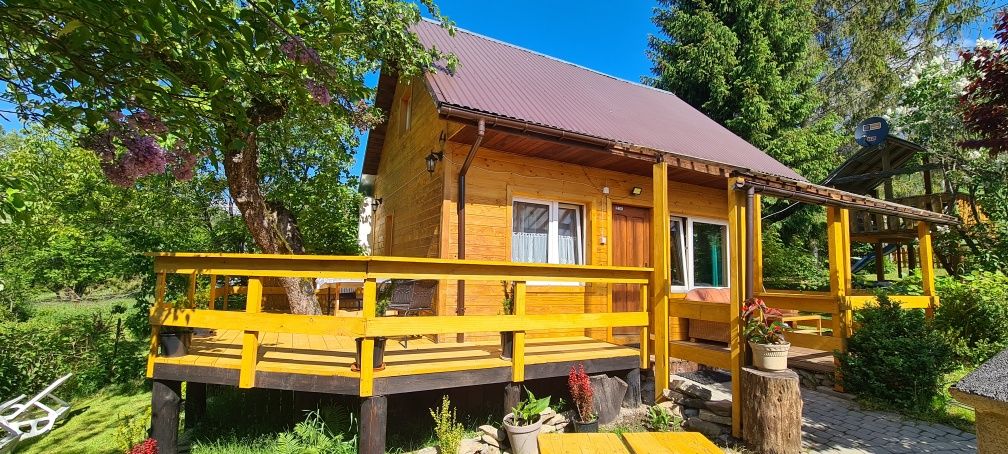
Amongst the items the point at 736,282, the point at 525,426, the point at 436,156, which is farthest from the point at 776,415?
the point at 436,156

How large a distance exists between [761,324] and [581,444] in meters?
2.99

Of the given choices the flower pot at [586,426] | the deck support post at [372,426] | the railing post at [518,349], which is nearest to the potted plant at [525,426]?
the railing post at [518,349]

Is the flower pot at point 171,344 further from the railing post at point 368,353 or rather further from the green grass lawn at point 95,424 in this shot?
the railing post at point 368,353

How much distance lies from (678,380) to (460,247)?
3024 millimetres

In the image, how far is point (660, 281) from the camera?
510 cm

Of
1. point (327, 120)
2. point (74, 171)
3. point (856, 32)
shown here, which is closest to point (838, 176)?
point (856, 32)

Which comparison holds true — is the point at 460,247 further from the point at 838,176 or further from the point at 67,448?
the point at 838,176

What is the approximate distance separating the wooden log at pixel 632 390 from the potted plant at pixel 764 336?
1.24 meters

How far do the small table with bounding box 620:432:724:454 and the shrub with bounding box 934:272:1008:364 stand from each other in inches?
293

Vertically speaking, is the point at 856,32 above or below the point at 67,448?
above

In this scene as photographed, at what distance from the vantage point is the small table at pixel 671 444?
1.98m

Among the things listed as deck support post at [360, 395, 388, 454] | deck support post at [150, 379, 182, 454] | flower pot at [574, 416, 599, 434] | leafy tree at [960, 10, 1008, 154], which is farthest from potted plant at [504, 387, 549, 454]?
leafy tree at [960, 10, 1008, 154]

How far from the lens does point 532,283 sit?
6.66 meters

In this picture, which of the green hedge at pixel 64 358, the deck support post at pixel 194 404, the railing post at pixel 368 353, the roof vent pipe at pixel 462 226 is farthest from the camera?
the green hedge at pixel 64 358
